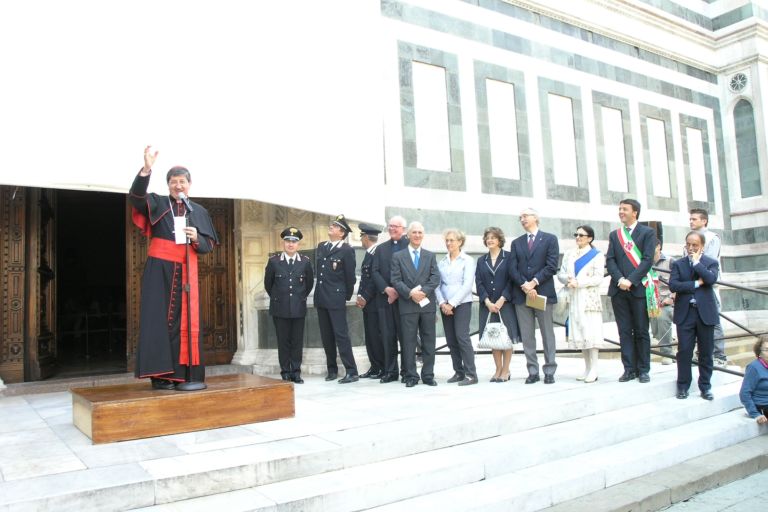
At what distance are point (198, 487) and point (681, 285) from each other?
185 inches

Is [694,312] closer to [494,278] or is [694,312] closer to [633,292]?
[633,292]

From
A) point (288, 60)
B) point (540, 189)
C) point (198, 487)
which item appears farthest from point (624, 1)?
point (198, 487)

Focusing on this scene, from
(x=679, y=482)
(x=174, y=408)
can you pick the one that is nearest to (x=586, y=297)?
(x=679, y=482)

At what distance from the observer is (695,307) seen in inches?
239

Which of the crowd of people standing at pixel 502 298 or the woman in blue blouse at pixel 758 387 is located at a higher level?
the crowd of people standing at pixel 502 298

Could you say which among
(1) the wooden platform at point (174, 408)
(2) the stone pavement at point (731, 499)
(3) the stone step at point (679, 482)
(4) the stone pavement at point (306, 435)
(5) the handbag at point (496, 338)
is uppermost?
(5) the handbag at point (496, 338)

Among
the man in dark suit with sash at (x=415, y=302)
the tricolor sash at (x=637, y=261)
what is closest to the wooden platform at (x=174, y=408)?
the man in dark suit with sash at (x=415, y=302)

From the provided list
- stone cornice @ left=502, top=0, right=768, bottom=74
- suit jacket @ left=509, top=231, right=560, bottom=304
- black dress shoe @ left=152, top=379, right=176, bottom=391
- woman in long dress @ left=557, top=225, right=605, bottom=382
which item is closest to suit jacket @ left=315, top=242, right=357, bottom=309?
suit jacket @ left=509, top=231, right=560, bottom=304

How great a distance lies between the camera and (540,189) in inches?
454

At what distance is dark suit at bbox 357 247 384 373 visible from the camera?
24.0ft

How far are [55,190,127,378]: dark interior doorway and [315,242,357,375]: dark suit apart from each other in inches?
328

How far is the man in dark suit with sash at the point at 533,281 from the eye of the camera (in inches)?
257

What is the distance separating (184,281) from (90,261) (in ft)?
43.4

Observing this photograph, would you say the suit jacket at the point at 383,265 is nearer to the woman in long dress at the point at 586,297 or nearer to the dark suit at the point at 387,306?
the dark suit at the point at 387,306
